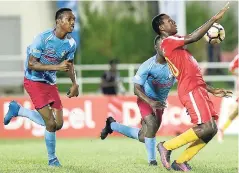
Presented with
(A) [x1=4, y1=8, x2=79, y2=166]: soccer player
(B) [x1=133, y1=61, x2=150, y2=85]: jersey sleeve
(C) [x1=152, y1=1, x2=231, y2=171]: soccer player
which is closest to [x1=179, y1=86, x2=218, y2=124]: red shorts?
(C) [x1=152, y1=1, x2=231, y2=171]: soccer player

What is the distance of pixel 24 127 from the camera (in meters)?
23.1

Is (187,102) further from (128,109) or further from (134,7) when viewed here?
(134,7)

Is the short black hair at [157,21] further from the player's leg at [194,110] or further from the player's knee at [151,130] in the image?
the player's knee at [151,130]

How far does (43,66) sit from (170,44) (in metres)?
1.80

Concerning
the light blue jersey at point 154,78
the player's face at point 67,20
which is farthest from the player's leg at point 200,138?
the player's face at point 67,20

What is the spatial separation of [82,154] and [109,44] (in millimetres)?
42147

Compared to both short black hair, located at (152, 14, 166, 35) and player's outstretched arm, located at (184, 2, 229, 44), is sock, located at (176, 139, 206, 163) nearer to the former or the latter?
player's outstretched arm, located at (184, 2, 229, 44)

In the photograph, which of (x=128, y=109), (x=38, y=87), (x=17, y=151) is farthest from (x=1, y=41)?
(x=38, y=87)

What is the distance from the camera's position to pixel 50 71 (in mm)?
13945

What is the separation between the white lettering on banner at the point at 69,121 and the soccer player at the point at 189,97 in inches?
405

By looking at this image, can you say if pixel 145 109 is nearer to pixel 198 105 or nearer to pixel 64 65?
pixel 198 105

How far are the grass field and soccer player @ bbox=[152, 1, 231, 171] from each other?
422 mm

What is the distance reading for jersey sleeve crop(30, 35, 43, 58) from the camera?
44.5 feet

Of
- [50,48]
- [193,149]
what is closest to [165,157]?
[193,149]
